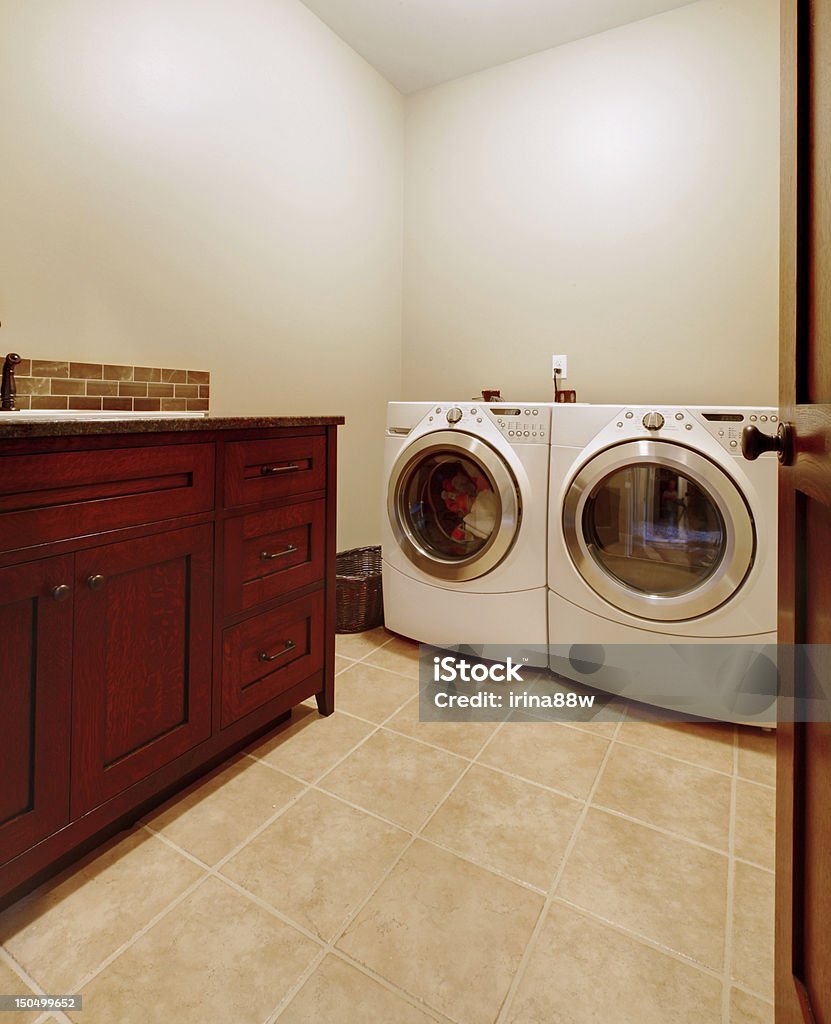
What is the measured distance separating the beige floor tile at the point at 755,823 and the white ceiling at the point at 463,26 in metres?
2.80

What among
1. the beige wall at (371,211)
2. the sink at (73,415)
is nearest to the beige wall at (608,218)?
the beige wall at (371,211)

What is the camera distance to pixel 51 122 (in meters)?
1.57

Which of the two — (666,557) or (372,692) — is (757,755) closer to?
(666,557)

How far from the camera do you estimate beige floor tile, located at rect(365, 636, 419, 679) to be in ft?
7.20

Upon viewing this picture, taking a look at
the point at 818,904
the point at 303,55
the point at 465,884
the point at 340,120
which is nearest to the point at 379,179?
the point at 340,120

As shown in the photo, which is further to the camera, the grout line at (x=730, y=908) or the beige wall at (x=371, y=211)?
the beige wall at (x=371, y=211)

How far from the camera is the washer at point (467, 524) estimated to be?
200 centimetres

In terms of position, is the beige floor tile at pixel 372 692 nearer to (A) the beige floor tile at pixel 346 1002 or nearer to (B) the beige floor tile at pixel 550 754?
(B) the beige floor tile at pixel 550 754

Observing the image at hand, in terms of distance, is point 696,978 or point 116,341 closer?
point 696,978

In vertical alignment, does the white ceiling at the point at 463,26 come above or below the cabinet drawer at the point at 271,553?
above

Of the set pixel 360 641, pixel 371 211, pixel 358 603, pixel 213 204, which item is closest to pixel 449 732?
pixel 360 641

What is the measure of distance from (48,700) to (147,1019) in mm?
523

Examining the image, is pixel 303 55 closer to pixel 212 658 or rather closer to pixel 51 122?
pixel 51 122

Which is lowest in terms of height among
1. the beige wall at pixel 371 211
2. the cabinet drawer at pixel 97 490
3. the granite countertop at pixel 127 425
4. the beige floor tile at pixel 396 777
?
the beige floor tile at pixel 396 777
